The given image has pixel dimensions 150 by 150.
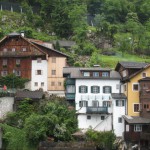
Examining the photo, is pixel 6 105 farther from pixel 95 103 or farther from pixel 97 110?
pixel 97 110

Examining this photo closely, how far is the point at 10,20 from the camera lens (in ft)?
366

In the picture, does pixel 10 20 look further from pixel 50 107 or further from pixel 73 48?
pixel 50 107

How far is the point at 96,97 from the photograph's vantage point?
235 feet

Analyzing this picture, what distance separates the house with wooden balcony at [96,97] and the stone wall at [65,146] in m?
7.00

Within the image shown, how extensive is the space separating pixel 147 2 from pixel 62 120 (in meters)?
80.8

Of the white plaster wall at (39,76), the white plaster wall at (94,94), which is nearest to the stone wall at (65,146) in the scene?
the white plaster wall at (94,94)

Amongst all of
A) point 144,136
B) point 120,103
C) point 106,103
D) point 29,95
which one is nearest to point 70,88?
point 106,103

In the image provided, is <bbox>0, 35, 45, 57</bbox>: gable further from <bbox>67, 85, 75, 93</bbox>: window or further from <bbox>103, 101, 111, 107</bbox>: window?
<bbox>103, 101, 111, 107</bbox>: window

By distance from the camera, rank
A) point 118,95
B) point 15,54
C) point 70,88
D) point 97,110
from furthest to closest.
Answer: point 15,54, point 70,88, point 118,95, point 97,110

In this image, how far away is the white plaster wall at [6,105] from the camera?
69812 mm

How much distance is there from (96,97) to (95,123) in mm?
4072

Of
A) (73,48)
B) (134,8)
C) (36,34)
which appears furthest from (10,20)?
(134,8)

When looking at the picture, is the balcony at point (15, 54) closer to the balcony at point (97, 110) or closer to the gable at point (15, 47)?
the gable at point (15, 47)

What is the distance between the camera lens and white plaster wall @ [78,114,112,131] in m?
69.2
